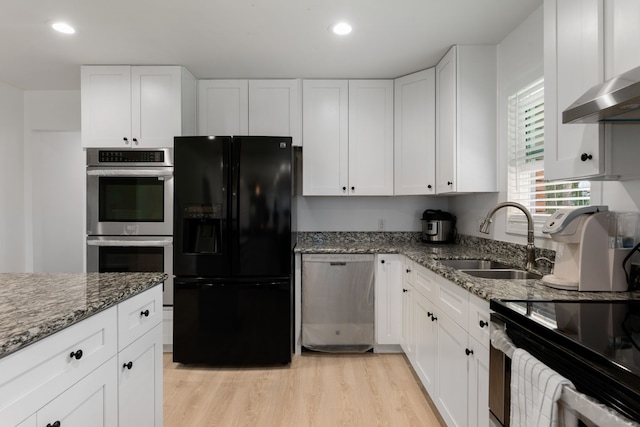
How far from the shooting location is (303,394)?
228 centimetres

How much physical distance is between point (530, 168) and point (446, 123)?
724 millimetres

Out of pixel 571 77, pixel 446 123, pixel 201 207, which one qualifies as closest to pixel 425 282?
pixel 446 123

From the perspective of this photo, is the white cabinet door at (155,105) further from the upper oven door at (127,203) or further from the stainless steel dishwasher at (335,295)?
the stainless steel dishwasher at (335,295)

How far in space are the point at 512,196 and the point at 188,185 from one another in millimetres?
2394

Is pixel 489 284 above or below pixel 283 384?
above

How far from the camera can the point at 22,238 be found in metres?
3.49

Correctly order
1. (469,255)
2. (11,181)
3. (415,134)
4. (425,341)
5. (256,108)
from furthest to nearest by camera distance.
Result: (11,181) < (256,108) < (415,134) < (469,255) < (425,341)

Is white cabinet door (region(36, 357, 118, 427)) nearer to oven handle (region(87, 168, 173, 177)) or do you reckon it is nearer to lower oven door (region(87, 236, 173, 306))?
lower oven door (region(87, 236, 173, 306))

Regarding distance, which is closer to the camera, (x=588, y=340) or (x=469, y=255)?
(x=588, y=340)

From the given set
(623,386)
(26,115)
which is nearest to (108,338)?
(623,386)

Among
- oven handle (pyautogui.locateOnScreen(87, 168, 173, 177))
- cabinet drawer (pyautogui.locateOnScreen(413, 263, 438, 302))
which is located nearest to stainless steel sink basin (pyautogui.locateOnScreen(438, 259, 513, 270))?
cabinet drawer (pyautogui.locateOnScreen(413, 263, 438, 302))

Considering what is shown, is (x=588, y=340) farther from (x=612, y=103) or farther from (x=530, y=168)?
(x=530, y=168)

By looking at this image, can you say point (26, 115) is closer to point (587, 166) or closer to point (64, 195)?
point (64, 195)

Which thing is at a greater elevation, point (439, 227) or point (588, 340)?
point (439, 227)
